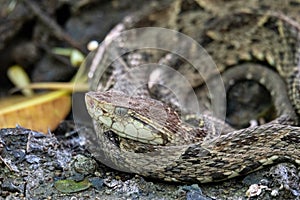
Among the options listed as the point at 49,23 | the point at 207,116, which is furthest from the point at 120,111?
the point at 49,23

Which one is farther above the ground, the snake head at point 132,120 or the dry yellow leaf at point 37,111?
the snake head at point 132,120

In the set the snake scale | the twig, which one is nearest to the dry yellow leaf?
the snake scale

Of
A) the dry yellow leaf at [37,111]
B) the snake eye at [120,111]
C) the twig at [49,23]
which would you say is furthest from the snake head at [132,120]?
the twig at [49,23]

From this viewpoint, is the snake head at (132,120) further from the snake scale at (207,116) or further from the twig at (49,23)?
the twig at (49,23)

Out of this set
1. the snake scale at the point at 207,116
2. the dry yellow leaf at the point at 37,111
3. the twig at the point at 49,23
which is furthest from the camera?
the twig at the point at 49,23

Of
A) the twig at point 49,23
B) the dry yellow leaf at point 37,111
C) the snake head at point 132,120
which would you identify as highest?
the twig at point 49,23

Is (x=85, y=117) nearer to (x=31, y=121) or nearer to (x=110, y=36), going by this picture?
(x=31, y=121)

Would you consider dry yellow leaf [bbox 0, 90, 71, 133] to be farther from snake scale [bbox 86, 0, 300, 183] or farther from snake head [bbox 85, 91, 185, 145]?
snake head [bbox 85, 91, 185, 145]

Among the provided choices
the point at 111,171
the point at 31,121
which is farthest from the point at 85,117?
the point at 111,171
